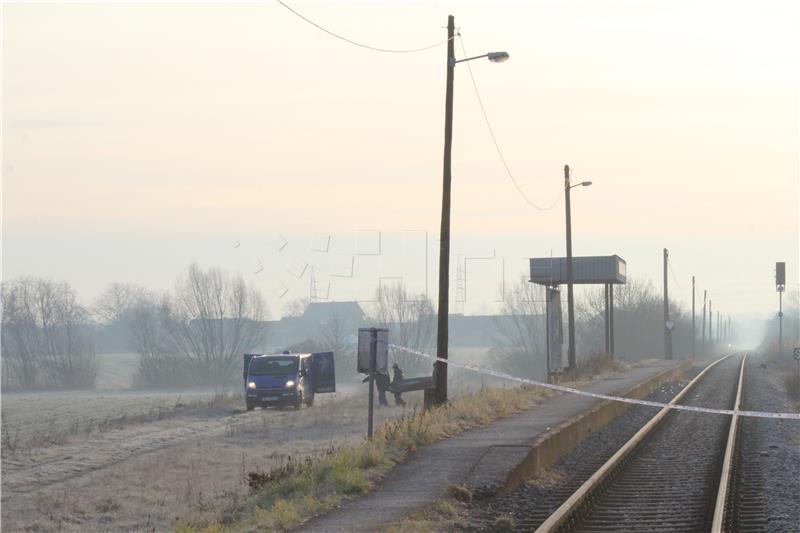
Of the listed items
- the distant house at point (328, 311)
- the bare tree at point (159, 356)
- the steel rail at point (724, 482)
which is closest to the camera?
the steel rail at point (724, 482)

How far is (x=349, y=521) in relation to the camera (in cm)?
1295

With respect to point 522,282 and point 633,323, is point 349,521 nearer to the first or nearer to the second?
point 633,323

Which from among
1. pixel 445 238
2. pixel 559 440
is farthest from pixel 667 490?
pixel 445 238

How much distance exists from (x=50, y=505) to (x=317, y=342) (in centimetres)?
8696

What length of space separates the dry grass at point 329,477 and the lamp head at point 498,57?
301 inches

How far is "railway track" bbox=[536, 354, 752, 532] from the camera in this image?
12.8m

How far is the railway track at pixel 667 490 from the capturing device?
12.8 metres

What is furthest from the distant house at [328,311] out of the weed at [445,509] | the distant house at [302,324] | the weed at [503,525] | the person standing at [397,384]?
the weed at [503,525]

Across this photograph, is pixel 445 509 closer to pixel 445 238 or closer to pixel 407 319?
pixel 445 238

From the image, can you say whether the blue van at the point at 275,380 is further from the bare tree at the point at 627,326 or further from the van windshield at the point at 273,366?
the bare tree at the point at 627,326

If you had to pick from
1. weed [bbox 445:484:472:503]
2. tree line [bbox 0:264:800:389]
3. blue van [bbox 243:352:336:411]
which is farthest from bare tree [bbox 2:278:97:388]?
weed [bbox 445:484:472:503]

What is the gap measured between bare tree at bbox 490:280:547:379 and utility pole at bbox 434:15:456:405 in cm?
7742

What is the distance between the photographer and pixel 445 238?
1051 inches

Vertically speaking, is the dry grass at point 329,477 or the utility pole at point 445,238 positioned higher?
the utility pole at point 445,238
